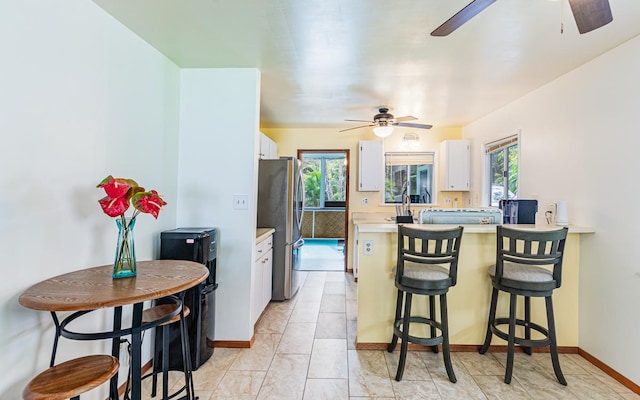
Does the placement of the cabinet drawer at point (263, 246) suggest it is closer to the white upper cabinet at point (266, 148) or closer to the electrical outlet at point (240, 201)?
the electrical outlet at point (240, 201)

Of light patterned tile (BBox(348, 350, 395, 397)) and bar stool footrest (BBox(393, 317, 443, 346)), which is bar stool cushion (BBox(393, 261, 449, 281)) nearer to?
bar stool footrest (BBox(393, 317, 443, 346))

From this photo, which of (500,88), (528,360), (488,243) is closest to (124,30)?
(488,243)

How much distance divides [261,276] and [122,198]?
5.86ft

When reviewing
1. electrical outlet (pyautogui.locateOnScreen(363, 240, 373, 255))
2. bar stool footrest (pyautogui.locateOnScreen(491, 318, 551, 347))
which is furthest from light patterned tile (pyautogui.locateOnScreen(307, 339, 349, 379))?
bar stool footrest (pyautogui.locateOnScreen(491, 318, 551, 347))

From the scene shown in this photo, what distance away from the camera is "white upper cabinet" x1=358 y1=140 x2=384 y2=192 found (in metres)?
4.82

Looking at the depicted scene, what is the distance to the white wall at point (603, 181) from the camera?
6.82ft

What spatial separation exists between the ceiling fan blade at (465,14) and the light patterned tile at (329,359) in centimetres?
232

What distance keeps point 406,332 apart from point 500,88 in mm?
2640

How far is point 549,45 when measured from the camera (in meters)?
2.16

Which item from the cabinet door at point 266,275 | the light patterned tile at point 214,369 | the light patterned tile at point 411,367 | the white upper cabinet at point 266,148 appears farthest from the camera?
the white upper cabinet at point 266,148

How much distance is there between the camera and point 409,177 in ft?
16.8

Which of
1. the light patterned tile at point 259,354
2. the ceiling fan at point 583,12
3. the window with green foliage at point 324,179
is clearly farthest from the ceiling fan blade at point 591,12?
the window with green foliage at point 324,179

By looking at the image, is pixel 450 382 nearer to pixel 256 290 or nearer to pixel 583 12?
pixel 256 290

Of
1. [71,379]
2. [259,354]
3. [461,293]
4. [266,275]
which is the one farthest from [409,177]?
[71,379]
